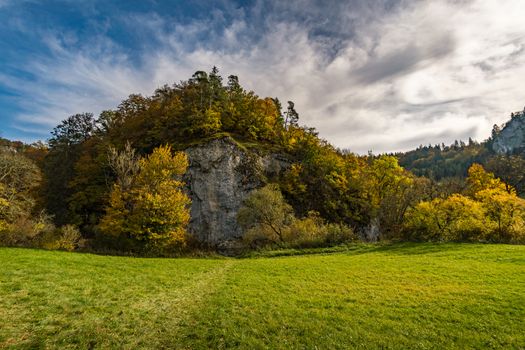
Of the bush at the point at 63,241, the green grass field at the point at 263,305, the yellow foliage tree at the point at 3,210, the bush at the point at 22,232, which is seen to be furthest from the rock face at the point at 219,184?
the green grass field at the point at 263,305

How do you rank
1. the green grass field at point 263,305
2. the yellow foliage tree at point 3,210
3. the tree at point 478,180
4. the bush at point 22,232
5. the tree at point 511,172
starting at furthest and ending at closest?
the tree at point 511,172, the tree at point 478,180, the bush at point 22,232, the yellow foliage tree at point 3,210, the green grass field at point 263,305

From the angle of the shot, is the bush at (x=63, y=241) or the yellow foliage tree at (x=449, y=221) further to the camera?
the bush at (x=63, y=241)

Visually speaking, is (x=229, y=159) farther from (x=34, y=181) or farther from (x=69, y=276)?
(x=69, y=276)

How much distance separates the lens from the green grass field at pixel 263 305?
10.9 m

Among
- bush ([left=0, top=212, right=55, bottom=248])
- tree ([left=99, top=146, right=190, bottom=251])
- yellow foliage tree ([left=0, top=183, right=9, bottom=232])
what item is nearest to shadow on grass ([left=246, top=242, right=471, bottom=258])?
tree ([left=99, top=146, right=190, bottom=251])

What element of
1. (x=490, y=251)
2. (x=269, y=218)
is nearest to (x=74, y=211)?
(x=269, y=218)

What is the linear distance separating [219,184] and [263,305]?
42.8 meters

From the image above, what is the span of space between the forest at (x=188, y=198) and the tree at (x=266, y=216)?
0.16 m

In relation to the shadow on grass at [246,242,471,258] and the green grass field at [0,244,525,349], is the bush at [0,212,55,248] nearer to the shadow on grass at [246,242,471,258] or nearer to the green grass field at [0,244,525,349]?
the green grass field at [0,244,525,349]

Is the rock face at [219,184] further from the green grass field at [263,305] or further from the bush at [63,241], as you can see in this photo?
the green grass field at [263,305]

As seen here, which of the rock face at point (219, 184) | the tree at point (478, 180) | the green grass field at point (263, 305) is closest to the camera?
the green grass field at point (263, 305)

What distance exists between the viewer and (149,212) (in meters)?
35.0

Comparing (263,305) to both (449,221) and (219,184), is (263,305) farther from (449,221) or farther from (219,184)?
(219,184)

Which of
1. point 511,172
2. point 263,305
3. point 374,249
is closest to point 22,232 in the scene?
point 263,305
